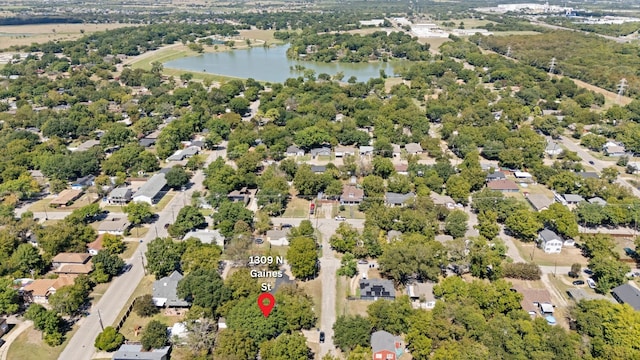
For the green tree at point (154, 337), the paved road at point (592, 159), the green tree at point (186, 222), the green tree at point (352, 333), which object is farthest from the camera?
the paved road at point (592, 159)

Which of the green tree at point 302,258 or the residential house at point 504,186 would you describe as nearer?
the green tree at point 302,258

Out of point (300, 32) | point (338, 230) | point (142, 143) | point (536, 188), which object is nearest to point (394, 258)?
point (338, 230)

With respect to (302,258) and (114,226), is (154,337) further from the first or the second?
(114,226)

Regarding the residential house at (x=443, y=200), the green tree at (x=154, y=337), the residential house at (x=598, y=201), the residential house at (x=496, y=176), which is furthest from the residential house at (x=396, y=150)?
the green tree at (x=154, y=337)

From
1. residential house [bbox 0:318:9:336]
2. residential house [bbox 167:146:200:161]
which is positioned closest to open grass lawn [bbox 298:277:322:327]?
residential house [bbox 0:318:9:336]

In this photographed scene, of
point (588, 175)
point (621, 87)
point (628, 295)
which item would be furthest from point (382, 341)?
point (621, 87)

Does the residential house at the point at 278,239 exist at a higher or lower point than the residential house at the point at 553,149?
lower

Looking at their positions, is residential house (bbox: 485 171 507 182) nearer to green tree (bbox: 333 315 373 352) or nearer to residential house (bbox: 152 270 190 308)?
green tree (bbox: 333 315 373 352)

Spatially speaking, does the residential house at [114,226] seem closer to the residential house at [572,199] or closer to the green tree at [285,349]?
the green tree at [285,349]
